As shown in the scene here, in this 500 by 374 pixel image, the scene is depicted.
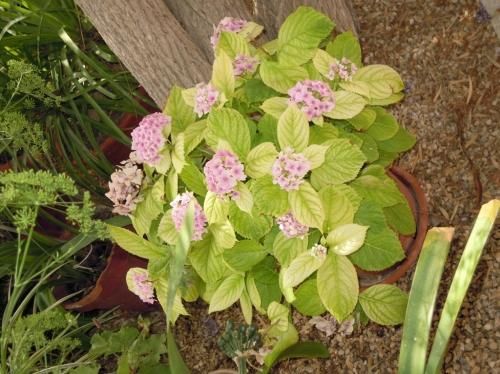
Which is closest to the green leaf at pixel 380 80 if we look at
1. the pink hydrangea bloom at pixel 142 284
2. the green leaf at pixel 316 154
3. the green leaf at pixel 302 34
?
the green leaf at pixel 302 34

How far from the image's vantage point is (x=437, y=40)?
179 centimetres

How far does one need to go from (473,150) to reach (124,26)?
2.94ft

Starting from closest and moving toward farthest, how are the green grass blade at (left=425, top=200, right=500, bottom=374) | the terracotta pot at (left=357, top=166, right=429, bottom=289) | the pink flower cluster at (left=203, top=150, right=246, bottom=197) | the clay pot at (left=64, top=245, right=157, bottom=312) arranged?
the green grass blade at (left=425, top=200, right=500, bottom=374) < the pink flower cluster at (left=203, top=150, right=246, bottom=197) < the terracotta pot at (left=357, top=166, right=429, bottom=289) < the clay pot at (left=64, top=245, right=157, bottom=312)

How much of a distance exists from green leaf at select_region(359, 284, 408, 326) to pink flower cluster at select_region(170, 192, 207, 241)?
0.33m

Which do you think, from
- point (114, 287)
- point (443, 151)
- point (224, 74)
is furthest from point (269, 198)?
point (114, 287)

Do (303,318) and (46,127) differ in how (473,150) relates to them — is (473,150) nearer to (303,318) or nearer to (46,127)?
(303,318)

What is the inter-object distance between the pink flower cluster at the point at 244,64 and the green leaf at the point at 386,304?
481 mm

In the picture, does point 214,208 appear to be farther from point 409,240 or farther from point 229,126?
point 409,240

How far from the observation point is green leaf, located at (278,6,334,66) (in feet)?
3.91

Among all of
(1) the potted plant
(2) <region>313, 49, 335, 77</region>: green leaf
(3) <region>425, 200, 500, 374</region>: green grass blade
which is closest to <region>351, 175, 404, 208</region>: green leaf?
(1) the potted plant

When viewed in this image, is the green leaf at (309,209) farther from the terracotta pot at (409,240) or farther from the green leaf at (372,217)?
the terracotta pot at (409,240)

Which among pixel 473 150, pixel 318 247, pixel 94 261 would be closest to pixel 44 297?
pixel 94 261

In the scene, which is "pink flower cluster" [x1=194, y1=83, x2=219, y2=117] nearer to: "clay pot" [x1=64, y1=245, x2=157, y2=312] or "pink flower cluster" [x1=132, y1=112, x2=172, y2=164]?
"pink flower cluster" [x1=132, y1=112, x2=172, y2=164]

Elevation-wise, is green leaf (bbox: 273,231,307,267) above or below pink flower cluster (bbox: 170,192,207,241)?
below
